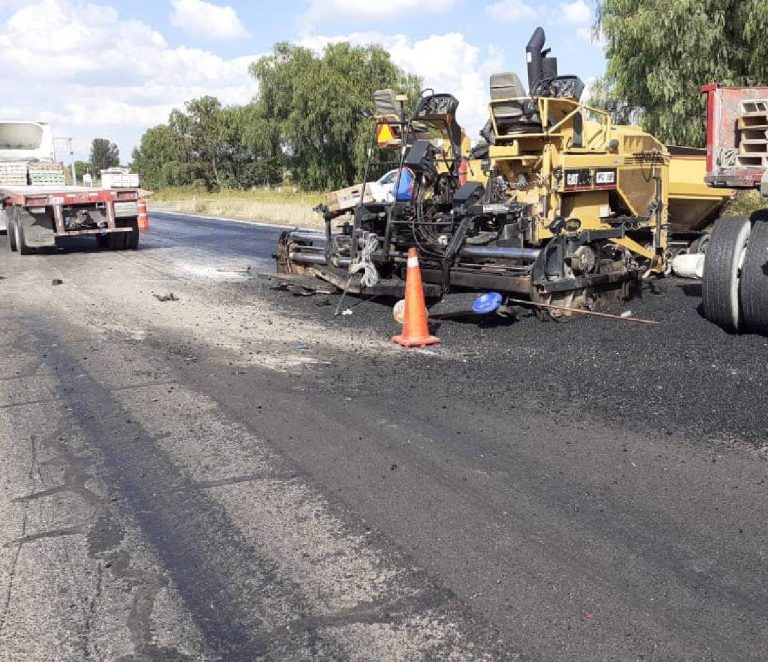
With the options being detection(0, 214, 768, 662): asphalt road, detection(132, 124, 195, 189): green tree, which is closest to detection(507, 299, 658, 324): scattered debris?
detection(0, 214, 768, 662): asphalt road

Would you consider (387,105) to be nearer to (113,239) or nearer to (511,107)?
(511,107)

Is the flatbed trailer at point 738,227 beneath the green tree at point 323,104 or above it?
beneath

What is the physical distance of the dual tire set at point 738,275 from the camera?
7262 mm

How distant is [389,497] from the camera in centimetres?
438

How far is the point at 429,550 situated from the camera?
3.78 meters

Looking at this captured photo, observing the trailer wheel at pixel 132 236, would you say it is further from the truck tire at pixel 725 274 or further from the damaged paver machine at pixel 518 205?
the truck tire at pixel 725 274

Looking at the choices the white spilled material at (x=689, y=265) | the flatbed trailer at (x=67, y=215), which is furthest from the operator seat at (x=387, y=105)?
the flatbed trailer at (x=67, y=215)

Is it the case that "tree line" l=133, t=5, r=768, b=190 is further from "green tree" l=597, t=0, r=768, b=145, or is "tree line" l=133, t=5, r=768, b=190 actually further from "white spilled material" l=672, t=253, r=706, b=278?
"white spilled material" l=672, t=253, r=706, b=278

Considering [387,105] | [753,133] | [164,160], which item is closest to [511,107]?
[387,105]

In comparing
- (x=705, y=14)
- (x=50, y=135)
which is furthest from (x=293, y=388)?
(x=50, y=135)

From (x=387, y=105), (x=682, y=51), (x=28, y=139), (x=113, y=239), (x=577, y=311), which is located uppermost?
(x=682, y=51)

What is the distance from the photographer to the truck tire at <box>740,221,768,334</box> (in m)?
7.22

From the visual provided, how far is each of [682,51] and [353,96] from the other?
24687mm

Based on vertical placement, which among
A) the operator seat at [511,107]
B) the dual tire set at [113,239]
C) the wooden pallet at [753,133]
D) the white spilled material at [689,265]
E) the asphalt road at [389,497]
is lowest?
the asphalt road at [389,497]
